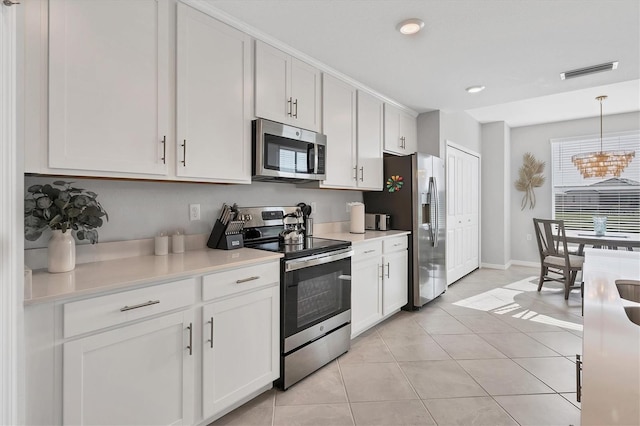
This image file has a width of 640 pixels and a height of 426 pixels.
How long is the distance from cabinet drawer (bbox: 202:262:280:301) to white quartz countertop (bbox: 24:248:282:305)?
0.04 meters

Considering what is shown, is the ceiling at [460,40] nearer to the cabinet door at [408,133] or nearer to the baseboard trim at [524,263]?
the cabinet door at [408,133]

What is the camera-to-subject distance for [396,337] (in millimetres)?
3031

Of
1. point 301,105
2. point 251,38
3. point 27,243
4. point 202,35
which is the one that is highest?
point 251,38

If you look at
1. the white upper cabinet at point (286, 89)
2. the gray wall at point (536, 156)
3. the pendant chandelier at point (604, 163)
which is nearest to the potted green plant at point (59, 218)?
the white upper cabinet at point (286, 89)

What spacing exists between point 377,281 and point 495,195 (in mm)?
4033

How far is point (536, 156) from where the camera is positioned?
6098 millimetres

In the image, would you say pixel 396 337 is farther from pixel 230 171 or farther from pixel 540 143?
pixel 540 143

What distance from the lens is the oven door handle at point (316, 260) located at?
2.15 meters

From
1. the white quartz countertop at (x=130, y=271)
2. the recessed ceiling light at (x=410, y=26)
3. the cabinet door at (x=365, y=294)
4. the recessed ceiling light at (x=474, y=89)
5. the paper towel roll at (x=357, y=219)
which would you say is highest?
the recessed ceiling light at (x=474, y=89)

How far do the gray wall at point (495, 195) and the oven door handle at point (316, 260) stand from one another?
Result: 443 centimetres

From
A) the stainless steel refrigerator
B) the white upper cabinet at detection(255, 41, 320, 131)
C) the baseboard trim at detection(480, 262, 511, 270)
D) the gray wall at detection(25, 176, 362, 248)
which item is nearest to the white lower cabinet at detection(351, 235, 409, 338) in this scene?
the stainless steel refrigerator

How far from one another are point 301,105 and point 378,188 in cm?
147

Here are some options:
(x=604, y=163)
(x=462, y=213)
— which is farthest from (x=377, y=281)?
(x=604, y=163)

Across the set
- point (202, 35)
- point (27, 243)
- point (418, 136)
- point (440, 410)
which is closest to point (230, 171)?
point (202, 35)
